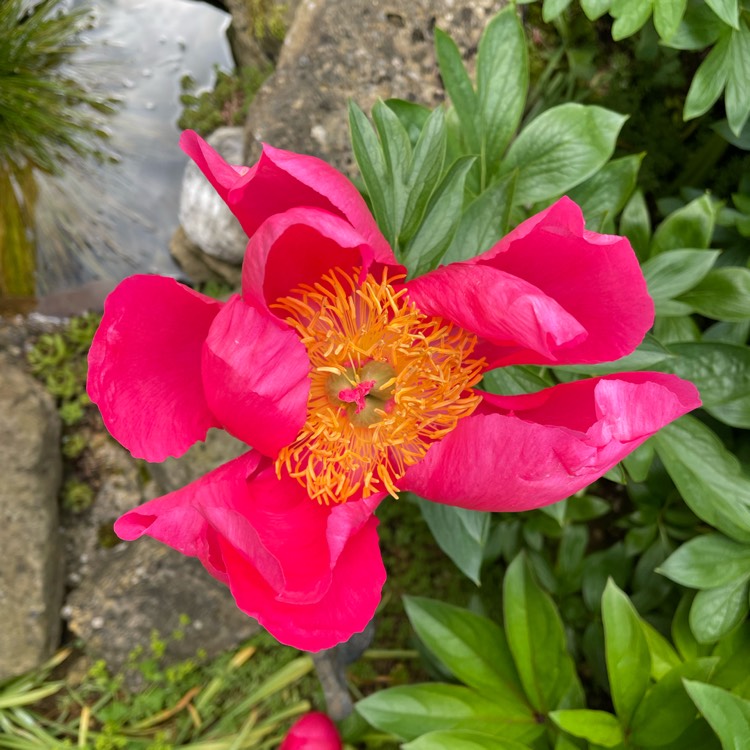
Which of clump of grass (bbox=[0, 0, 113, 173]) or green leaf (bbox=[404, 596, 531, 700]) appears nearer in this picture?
green leaf (bbox=[404, 596, 531, 700])

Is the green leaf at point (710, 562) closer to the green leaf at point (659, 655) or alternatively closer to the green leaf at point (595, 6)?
the green leaf at point (659, 655)

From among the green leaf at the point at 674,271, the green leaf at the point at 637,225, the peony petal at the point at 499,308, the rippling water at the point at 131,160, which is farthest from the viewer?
the rippling water at the point at 131,160

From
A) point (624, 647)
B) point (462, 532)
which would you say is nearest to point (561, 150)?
point (462, 532)

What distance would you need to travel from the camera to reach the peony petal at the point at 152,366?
775 mm

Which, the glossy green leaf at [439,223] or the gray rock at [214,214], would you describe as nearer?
the glossy green leaf at [439,223]

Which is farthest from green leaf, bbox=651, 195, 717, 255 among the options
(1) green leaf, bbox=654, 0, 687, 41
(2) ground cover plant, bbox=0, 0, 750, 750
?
(1) green leaf, bbox=654, 0, 687, 41

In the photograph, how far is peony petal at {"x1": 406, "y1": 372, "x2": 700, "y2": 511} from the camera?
0.74 m

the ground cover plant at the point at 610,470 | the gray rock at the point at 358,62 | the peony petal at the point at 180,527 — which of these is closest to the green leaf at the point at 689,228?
the ground cover plant at the point at 610,470

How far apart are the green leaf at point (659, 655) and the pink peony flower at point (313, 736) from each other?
722 mm

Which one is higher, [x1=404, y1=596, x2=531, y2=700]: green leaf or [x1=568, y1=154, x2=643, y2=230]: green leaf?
[x1=568, y1=154, x2=643, y2=230]: green leaf

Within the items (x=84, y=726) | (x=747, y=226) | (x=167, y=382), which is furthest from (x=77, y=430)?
(x=747, y=226)

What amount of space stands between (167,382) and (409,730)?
901 mm

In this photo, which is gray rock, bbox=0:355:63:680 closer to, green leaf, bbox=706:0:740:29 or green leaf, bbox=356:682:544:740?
green leaf, bbox=356:682:544:740

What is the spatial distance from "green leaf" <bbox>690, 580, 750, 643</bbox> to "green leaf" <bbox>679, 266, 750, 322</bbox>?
17.9 inches
